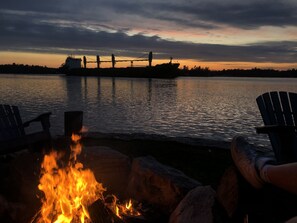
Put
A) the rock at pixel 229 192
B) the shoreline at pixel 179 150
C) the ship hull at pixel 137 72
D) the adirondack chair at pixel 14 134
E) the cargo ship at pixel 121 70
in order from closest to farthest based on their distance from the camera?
the rock at pixel 229 192
the adirondack chair at pixel 14 134
the shoreline at pixel 179 150
the ship hull at pixel 137 72
the cargo ship at pixel 121 70

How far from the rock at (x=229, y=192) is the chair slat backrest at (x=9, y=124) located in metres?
4.14

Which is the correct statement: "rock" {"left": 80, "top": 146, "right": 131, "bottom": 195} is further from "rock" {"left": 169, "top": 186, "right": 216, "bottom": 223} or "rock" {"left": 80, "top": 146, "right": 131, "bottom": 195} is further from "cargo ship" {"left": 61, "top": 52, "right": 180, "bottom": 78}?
"cargo ship" {"left": 61, "top": 52, "right": 180, "bottom": 78}

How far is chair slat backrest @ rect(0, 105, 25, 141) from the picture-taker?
19.9 ft

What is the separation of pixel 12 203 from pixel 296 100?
4383mm

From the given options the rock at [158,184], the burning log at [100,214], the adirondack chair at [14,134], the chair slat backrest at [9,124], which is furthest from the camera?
the chair slat backrest at [9,124]

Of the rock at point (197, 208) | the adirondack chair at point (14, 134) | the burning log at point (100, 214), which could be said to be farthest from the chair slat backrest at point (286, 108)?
the adirondack chair at point (14, 134)

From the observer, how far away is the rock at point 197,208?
3.56m

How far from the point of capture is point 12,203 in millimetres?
4426

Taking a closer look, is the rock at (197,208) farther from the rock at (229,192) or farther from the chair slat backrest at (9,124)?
the chair slat backrest at (9,124)

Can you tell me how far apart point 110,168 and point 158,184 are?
1076mm

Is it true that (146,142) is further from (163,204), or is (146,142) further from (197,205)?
(197,205)

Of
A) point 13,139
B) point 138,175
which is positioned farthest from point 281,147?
point 13,139

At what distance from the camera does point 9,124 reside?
6.21 m

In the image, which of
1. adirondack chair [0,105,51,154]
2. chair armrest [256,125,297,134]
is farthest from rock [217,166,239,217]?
adirondack chair [0,105,51,154]
